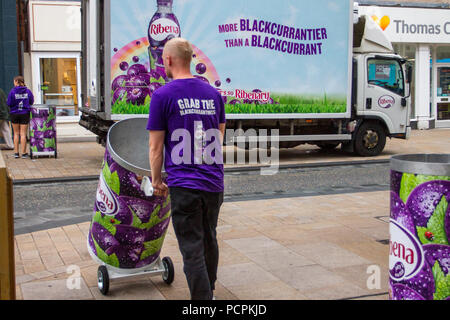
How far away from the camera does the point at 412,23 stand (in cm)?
2134

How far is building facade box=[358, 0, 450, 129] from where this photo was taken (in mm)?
21016

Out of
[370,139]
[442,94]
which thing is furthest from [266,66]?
[442,94]

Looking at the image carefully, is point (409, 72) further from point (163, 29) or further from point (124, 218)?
point (124, 218)

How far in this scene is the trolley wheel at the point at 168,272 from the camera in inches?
182

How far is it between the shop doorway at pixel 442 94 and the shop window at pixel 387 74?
28.9ft

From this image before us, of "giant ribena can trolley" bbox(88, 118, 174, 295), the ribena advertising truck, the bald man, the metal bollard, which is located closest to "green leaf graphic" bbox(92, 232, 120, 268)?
"giant ribena can trolley" bbox(88, 118, 174, 295)

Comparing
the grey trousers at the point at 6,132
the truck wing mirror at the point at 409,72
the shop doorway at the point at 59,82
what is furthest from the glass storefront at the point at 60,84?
the truck wing mirror at the point at 409,72

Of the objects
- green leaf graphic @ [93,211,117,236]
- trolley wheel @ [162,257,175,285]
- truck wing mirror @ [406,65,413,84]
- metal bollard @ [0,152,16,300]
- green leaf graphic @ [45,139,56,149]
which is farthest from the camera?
truck wing mirror @ [406,65,413,84]

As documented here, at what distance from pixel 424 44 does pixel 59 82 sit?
13185 millimetres

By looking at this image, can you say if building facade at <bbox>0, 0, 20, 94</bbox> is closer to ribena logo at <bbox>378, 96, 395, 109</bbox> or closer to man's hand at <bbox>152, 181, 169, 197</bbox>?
ribena logo at <bbox>378, 96, 395, 109</bbox>

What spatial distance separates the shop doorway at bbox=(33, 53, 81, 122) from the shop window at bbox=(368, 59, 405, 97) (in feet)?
33.7

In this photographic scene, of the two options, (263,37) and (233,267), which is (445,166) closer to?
(233,267)

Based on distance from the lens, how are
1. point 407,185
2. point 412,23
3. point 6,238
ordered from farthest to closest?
point 412,23
point 407,185
point 6,238

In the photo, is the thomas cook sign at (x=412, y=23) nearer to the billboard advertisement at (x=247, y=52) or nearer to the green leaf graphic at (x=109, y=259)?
the billboard advertisement at (x=247, y=52)
